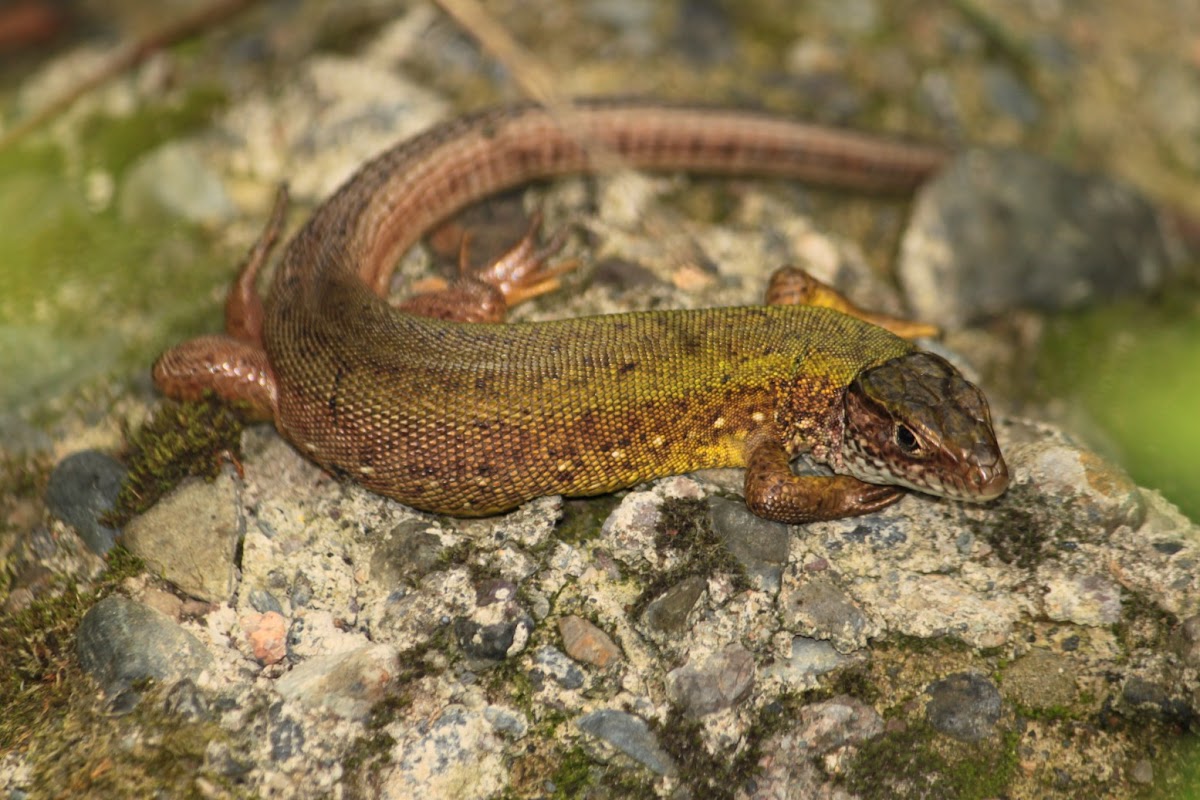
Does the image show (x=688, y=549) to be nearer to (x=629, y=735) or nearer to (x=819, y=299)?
(x=629, y=735)

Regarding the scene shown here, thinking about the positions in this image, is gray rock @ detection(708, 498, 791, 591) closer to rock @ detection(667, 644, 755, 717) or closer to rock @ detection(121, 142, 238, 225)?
rock @ detection(667, 644, 755, 717)

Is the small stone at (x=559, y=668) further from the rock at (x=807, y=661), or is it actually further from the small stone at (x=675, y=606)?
the rock at (x=807, y=661)

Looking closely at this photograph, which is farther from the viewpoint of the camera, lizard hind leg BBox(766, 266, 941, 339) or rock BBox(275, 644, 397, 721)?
lizard hind leg BBox(766, 266, 941, 339)

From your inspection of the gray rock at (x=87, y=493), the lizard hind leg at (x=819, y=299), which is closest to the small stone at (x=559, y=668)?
the gray rock at (x=87, y=493)

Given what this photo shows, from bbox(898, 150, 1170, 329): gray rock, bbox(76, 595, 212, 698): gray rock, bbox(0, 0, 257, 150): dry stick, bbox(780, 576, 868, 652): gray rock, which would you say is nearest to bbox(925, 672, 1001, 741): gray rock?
bbox(780, 576, 868, 652): gray rock

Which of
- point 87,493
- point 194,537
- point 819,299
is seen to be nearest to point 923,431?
point 819,299

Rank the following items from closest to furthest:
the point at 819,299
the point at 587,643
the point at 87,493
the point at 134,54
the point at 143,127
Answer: the point at 587,643, the point at 87,493, the point at 819,299, the point at 143,127, the point at 134,54
